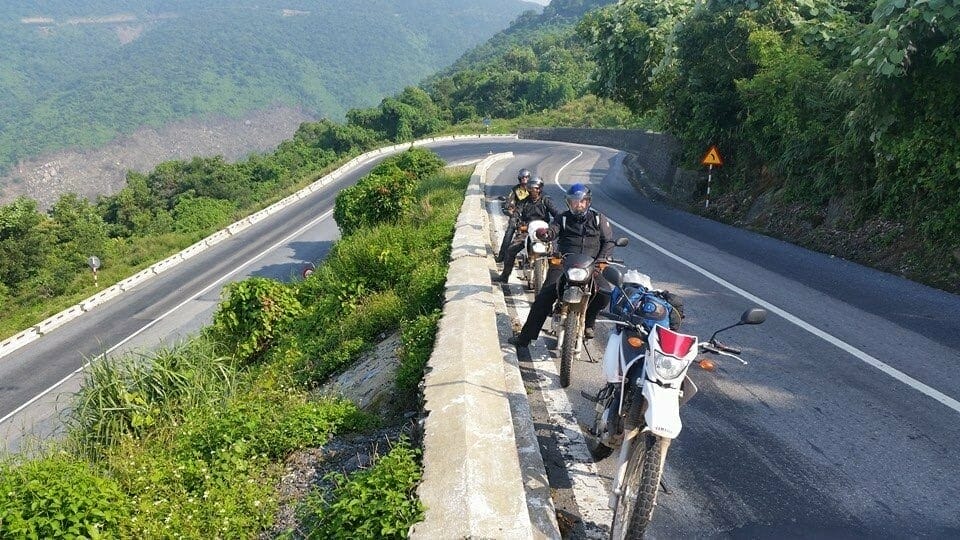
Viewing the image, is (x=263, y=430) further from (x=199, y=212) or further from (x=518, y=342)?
(x=199, y=212)

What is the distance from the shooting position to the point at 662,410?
4000 millimetres

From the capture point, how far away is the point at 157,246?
39469 mm

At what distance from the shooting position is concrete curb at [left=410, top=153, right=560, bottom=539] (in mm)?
3379

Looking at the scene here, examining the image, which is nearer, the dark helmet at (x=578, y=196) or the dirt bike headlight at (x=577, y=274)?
the dirt bike headlight at (x=577, y=274)

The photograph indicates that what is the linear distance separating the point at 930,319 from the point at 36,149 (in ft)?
570

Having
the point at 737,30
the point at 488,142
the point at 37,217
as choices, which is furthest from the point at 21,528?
the point at 488,142

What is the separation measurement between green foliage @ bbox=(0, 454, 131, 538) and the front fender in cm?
345

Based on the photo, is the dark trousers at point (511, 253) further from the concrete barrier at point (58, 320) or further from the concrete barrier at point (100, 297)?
the concrete barrier at point (100, 297)

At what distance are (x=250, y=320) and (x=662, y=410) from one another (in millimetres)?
9138

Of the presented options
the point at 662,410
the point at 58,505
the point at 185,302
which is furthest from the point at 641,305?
the point at 185,302

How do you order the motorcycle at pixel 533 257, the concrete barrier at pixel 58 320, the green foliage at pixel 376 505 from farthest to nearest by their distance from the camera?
the concrete barrier at pixel 58 320, the motorcycle at pixel 533 257, the green foliage at pixel 376 505

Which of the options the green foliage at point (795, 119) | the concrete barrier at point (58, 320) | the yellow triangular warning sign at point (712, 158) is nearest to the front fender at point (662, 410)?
the green foliage at point (795, 119)

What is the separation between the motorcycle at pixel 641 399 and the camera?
12.9 ft

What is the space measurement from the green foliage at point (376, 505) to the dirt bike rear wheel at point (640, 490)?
4.04 ft
